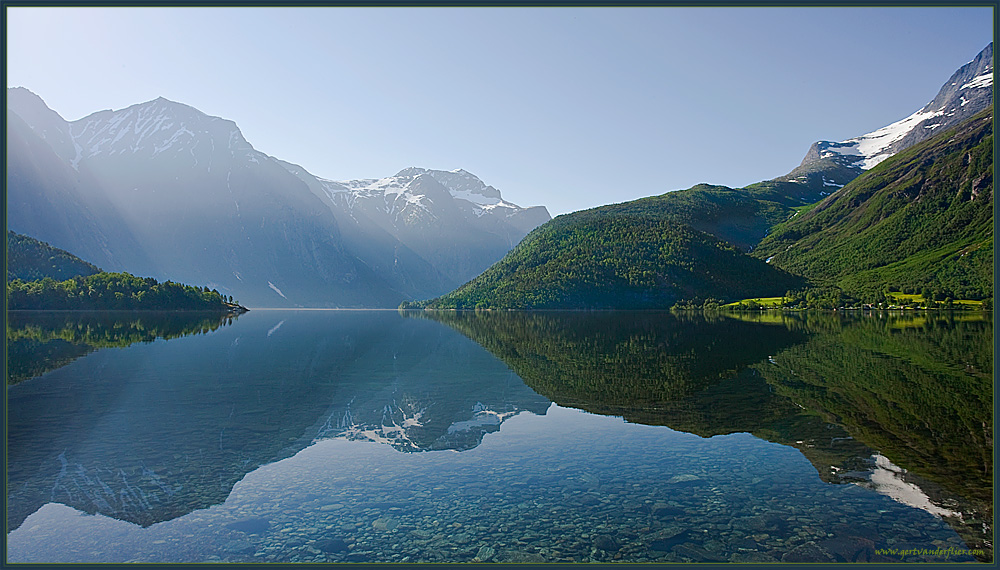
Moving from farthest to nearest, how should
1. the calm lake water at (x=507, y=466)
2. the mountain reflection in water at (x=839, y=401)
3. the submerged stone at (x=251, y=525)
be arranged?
the mountain reflection in water at (x=839, y=401) → the submerged stone at (x=251, y=525) → the calm lake water at (x=507, y=466)

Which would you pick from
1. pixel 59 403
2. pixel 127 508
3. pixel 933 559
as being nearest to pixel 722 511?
pixel 933 559

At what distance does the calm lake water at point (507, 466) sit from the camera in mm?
15617

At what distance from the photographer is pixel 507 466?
23078 mm

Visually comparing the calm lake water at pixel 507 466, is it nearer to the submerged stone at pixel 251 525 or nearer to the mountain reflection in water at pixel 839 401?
the submerged stone at pixel 251 525

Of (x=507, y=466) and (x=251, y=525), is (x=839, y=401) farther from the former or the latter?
(x=251, y=525)

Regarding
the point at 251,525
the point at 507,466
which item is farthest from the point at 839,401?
the point at 251,525

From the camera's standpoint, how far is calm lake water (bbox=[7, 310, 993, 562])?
15.6 metres

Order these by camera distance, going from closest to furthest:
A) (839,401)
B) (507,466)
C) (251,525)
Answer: (251,525), (507,466), (839,401)

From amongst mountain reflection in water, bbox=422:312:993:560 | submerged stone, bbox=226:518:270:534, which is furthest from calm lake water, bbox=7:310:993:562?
mountain reflection in water, bbox=422:312:993:560

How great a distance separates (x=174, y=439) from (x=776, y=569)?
86.7 ft

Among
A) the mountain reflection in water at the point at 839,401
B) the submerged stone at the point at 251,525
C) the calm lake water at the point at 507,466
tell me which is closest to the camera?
Result: the calm lake water at the point at 507,466

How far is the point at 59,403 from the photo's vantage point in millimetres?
34188

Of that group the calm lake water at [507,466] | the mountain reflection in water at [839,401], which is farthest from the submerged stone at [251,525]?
the mountain reflection in water at [839,401]

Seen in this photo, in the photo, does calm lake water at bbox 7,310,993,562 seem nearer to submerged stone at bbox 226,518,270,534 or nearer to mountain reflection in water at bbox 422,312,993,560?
submerged stone at bbox 226,518,270,534
